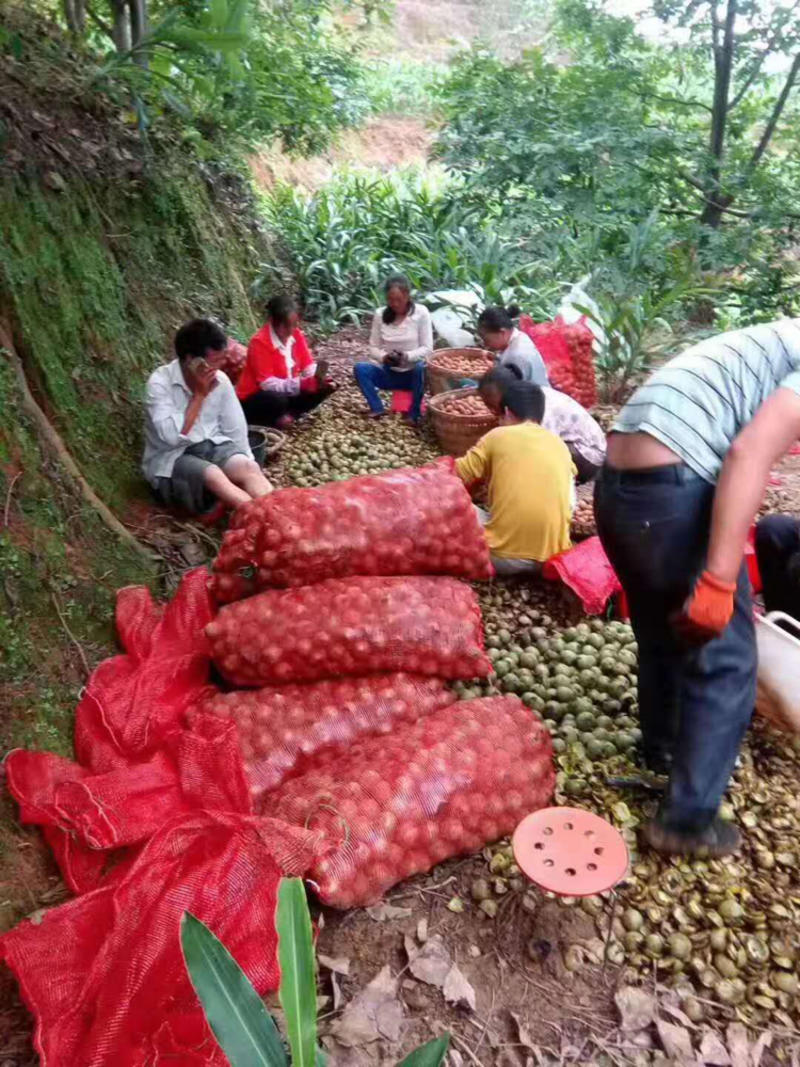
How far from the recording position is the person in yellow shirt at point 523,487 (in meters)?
3.03

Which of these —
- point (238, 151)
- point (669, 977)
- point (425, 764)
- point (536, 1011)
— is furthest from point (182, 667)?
point (238, 151)

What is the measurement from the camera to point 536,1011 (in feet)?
5.38

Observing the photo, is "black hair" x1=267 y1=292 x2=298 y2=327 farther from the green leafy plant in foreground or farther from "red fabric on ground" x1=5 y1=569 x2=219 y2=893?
the green leafy plant in foreground

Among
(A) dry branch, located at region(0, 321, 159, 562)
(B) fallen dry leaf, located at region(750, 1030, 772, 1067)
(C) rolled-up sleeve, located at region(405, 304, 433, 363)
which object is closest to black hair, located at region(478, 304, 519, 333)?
(C) rolled-up sleeve, located at region(405, 304, 433, 363)

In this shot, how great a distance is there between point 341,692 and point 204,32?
4.15 metres

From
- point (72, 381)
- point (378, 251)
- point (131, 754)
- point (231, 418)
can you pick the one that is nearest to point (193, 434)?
point (231, 418)

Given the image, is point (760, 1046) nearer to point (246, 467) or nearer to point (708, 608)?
point (708, 608)

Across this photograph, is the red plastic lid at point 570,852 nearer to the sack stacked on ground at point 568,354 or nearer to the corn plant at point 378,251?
the sack stacked on ground at point 568,354

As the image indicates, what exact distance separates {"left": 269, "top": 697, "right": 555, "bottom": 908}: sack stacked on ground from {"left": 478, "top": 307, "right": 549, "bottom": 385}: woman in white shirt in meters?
2.57

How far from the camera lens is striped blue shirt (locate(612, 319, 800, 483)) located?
1666mm

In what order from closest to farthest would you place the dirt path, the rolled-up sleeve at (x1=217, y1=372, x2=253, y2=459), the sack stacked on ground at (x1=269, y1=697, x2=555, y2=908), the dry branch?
the sack stacked on ground at (x1=269, y1=697, x2=555, y2=908) → the dry branch → the rolled-up sleeve at (x1=217, y1=372, x2=253, y2=459) → the dirt path

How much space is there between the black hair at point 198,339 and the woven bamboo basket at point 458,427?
4.56ft

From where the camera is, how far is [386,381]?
502cm

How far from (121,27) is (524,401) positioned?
4209mm
